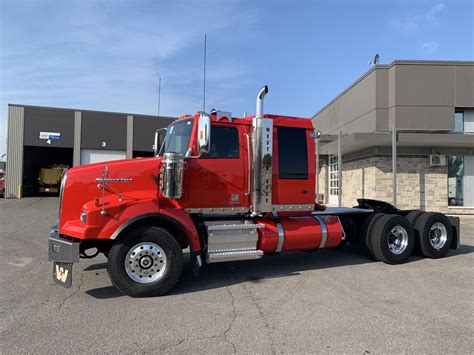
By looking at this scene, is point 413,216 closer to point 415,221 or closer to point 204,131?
point 415,221

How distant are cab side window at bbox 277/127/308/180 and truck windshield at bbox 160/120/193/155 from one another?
1.64 metres

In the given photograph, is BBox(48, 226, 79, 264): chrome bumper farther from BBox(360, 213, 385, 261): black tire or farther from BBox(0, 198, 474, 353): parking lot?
BBox(360, 213, 385, 261): black tire

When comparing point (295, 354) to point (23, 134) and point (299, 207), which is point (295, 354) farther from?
point (23, 134)

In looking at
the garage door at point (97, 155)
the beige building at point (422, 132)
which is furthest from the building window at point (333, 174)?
the garage door at point (97, 155)

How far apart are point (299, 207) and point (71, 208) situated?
3823mm

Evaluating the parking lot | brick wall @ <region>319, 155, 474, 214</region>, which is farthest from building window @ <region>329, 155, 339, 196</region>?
the parking lot

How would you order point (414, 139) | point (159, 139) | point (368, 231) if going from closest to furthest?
point (159, 139) → point (368, 231) → point (414, 139)

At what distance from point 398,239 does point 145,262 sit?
5192 millimetres

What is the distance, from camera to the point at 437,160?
56.9ft

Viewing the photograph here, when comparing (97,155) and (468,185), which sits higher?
(97,155)

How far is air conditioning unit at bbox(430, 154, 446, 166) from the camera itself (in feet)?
56.6

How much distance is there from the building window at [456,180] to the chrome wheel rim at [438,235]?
10992 millimetres

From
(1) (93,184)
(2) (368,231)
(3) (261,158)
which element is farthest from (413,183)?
(1) (93,184)

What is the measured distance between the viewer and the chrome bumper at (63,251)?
17.1ft
